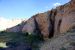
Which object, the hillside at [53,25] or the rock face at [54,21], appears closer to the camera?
the hillside at [53,25]

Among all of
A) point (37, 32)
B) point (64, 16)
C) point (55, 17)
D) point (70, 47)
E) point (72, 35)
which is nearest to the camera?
point (70, 47)

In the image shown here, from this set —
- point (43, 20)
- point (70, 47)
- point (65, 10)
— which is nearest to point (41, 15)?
point (43, 20)

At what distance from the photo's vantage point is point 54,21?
119 ft

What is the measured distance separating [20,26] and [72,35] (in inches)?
1379

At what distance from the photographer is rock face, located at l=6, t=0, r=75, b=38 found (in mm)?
28656

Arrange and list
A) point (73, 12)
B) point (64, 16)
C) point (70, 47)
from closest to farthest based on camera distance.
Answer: point (70, 47) < point (73, 12) < point (64, 16)

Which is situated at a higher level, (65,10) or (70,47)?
(65,10)

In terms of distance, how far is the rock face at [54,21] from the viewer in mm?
28656

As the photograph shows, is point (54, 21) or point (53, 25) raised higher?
point (54, 21)

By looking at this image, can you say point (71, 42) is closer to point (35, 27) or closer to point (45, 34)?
point (45, 34)

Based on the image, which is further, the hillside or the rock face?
the rock face

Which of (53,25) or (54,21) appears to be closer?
(54,21)

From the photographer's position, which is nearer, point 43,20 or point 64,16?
point 64,16

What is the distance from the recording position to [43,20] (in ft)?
130
